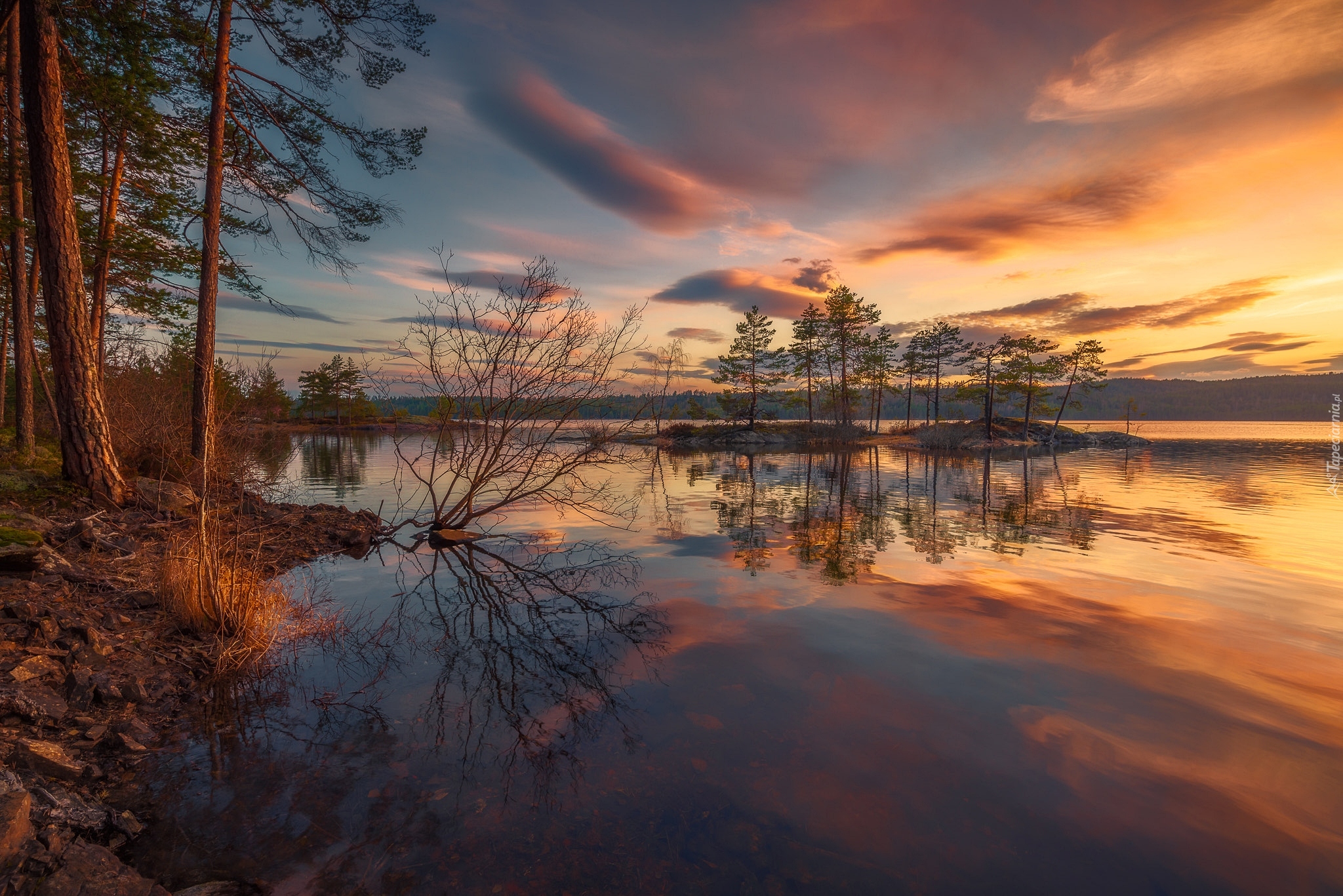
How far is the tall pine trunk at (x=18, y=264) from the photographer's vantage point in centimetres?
1314

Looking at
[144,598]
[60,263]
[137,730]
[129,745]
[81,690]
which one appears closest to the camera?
[129,745]

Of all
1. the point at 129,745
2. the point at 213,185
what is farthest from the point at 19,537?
the point at 213,185

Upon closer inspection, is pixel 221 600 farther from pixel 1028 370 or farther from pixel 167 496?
pixel 1028 370

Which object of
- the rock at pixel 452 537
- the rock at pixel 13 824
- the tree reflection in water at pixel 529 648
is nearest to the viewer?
the rock at pixel 13 824

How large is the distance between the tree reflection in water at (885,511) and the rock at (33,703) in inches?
331

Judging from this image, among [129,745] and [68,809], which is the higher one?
[68,809]

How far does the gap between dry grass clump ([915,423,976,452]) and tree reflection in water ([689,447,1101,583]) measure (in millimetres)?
17737

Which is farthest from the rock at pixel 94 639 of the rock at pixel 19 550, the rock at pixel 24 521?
the rock at pixel 24 521

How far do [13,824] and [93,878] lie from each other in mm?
450

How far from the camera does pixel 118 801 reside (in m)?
3.57

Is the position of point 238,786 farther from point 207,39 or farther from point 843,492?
point 843,492

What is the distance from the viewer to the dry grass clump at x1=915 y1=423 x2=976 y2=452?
4781cm

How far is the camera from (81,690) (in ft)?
14.5

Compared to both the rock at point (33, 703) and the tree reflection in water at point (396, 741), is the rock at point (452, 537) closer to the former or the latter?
the tree reflection in water at point (396, 741)
